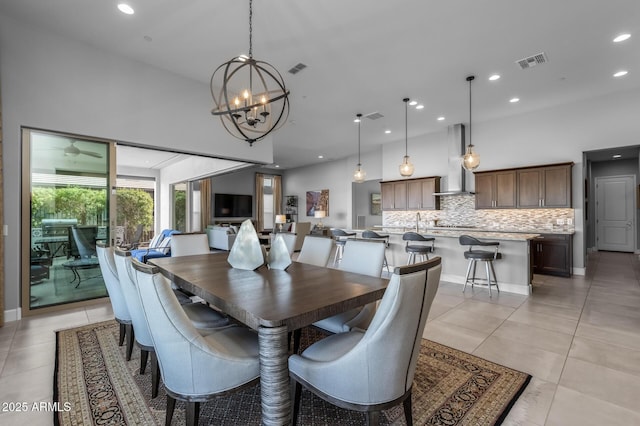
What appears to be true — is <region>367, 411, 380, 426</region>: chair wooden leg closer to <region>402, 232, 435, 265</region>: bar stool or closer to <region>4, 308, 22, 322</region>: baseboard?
<region>402, 232, 435, 265</region>: bar stool

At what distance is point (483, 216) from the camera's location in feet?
23.0

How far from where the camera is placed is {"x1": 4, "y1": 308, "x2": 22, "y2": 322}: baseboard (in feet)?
10.9

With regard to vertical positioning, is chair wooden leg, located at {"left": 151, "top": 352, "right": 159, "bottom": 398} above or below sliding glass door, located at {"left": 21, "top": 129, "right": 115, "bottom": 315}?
below

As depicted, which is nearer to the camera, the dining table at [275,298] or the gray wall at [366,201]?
the dining table at [275,298]

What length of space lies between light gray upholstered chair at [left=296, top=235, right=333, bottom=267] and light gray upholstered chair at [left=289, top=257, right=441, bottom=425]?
155 cm

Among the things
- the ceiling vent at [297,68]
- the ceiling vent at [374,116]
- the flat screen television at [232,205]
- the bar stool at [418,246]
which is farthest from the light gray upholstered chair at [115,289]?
the flat screen television at [232,205]

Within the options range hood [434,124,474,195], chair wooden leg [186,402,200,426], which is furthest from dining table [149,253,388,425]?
range hood [434,124,474,195]

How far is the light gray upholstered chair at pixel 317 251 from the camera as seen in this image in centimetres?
306

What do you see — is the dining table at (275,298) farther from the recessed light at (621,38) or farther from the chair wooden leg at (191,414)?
the recessed light at (621,38)

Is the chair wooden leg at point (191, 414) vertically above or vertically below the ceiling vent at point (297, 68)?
below

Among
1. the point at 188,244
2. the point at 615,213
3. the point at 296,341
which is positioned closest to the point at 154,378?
the point at 296,341

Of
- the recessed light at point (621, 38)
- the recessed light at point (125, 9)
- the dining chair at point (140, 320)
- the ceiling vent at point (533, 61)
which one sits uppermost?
the recessed light at point (125, 9)

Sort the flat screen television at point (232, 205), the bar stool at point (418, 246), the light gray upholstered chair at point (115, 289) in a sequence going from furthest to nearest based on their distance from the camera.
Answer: the flat screen television at point (232, 205) < the bar stool at point (418, 246) < the light gray upholstered chair at point (115, 289)

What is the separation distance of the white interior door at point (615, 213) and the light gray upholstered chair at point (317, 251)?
1038cm
